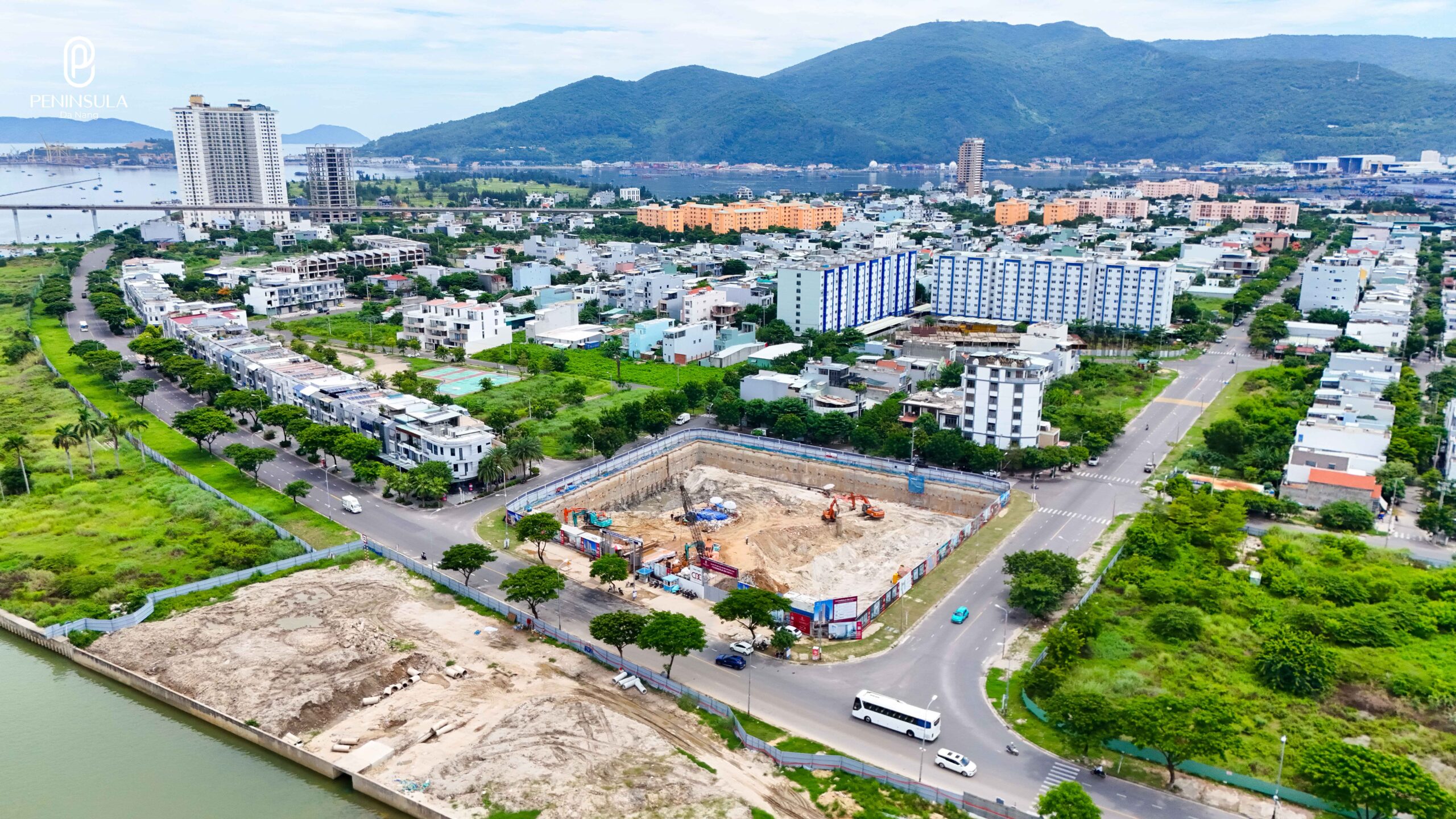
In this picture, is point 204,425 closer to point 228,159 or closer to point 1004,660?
point 1004,660

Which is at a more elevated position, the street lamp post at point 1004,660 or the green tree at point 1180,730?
the green tree at point 1180,730

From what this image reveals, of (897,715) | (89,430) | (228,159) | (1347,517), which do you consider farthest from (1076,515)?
(228,159)

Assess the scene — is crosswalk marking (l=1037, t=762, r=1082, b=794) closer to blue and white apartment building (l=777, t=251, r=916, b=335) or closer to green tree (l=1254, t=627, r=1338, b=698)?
green tree (l=1254, t=627, r=1338, b=698)

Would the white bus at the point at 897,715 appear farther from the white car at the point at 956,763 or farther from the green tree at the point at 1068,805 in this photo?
the green tree at the point at 1068,805

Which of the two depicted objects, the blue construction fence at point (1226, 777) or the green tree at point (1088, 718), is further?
the green tree at point (1088, 718)

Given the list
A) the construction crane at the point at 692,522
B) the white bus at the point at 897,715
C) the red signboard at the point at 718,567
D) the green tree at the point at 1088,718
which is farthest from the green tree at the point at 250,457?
the green tree at the point at 1088,718

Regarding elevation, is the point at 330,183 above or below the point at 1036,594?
above

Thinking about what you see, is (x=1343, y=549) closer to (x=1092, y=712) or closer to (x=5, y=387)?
(x=1092, y=712)
